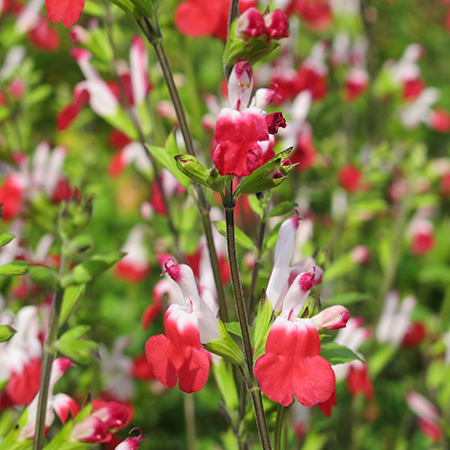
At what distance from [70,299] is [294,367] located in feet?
1.23

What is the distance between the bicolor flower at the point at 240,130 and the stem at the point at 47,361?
350mm

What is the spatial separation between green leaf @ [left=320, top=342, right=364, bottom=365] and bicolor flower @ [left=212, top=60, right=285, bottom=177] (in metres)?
0.30

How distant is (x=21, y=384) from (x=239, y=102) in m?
0.66

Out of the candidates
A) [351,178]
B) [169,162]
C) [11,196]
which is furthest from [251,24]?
[351,178]

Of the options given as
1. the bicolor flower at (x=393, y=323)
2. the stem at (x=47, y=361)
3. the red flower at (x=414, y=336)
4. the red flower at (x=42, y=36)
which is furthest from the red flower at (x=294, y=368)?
the red flower at (x=42, y=36)

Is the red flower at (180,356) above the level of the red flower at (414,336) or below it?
above

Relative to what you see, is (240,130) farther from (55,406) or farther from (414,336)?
(414,336)

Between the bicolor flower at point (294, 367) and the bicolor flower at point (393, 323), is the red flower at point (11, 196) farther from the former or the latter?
the bicolor flower at point (393, 323)

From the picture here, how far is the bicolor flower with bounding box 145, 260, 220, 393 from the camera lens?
61 centimetres

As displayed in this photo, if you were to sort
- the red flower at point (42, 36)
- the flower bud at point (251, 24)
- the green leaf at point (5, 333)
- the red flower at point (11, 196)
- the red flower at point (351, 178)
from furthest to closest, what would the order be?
the red flower at point (42, 36) → the red flower at point (351, 178) → the red flower at point (11, 196) → the green leaf at point (5, 333) → the flower bud at point (251, 24)

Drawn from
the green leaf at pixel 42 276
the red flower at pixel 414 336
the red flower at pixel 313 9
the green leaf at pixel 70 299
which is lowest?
the red flower at pixel 414 336

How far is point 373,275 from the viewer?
7.29 ft

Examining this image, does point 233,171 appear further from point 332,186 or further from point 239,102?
point 332,186

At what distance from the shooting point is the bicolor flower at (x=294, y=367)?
57 centimetres
